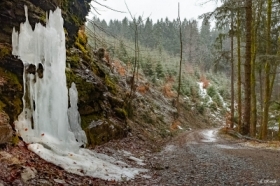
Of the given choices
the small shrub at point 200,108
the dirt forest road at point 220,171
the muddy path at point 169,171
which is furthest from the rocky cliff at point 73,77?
the small shrub at point 200,108

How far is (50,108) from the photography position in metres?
7.92

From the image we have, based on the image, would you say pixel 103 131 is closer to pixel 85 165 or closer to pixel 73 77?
pixel 73 77

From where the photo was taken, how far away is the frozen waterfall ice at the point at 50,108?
6797 millimetres

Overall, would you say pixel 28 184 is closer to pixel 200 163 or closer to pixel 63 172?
pixel 63 172

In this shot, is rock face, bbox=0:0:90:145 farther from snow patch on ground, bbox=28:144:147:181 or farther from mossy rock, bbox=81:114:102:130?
mossy rock, bbox=81:114:102:130

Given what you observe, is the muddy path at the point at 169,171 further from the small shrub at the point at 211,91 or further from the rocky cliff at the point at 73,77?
the small shrub at the point at 211,91

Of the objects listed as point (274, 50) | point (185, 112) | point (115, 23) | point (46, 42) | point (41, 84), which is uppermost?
point (115, 23)

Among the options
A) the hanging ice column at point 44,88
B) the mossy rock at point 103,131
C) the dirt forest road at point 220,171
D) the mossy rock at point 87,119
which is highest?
the hanging ice column at point 44,88

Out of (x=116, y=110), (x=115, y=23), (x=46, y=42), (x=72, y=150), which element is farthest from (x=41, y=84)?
(x=115, y=23)

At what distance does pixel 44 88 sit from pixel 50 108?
571 millimetres

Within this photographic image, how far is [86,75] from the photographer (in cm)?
1173

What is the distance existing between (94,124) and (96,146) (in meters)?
1.00

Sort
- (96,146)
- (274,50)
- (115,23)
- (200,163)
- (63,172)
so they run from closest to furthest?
(63,172), (200,163), (96,146), (274,50), (115,23)

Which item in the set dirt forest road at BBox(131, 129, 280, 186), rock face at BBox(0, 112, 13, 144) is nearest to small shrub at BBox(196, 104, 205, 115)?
dirt forest road at BBox(131, 129, 280, 186)
